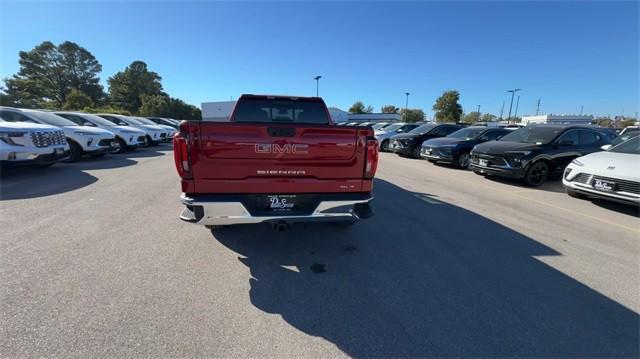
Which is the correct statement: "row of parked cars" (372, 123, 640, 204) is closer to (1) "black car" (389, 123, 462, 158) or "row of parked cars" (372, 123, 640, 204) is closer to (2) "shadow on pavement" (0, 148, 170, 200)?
(1) "black car" (389, 123, 462, 158)

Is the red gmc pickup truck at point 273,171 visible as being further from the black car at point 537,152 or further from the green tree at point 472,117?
the green tree at point 472,117

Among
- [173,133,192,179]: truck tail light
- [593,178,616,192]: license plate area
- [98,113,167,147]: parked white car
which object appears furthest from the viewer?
[98,113,167,147]: parked white car

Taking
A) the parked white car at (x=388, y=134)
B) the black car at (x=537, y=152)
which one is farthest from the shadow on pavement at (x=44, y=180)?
the parked white car at (x=388, y=134)

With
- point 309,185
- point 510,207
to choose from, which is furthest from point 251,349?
point 510,207

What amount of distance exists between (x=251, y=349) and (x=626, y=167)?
703cm

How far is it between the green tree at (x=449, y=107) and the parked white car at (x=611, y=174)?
5660 centimetres

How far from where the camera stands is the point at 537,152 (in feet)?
24.6

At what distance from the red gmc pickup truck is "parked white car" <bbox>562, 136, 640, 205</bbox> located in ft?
17.2

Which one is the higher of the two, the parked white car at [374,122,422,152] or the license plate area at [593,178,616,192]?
the parked white car at [374,122,422,152]

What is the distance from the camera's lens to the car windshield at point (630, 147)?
18.4ft

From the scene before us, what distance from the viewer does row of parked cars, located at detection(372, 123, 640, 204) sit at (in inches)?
202

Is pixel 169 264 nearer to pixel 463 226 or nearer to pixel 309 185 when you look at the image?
pixel 309 185

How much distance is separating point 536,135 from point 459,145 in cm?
238

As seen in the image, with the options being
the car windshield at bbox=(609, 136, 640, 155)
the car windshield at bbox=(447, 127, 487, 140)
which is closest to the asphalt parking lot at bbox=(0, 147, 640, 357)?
the car windshield at bbox=(609, 136, 640, 155)
